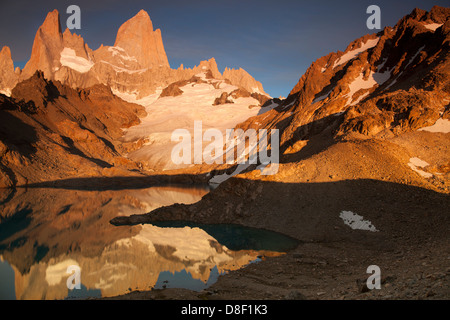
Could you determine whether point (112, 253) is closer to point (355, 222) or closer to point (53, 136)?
point (355, 222)

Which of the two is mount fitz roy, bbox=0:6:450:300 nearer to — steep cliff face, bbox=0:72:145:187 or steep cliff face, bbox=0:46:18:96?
steep cliff face, bbox=0:72:145:187

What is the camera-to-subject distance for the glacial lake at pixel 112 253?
14891 mm

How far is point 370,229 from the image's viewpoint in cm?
2150

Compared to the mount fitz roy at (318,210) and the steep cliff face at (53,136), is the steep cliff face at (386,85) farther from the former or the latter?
the steep cliff face at (53,136)

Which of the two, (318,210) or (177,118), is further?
(177,118)

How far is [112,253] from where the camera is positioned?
20.9 meters

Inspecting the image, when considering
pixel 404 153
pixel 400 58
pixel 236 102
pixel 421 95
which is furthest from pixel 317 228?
pixel 236 102

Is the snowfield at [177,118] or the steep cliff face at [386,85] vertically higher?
the snowfield at [177,118]

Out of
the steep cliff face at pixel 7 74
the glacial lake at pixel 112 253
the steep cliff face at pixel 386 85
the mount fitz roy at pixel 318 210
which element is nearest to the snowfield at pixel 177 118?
the mount fitz roy at pixel 318 210

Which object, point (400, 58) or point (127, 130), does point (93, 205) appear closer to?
point (400, 58)

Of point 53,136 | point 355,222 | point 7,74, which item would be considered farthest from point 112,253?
point 7,74

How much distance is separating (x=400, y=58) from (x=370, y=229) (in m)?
44.8

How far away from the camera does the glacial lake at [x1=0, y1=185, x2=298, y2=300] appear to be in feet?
48.9

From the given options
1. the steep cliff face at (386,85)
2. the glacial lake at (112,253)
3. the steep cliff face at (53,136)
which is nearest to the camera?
the glacial lake at (112,253)
